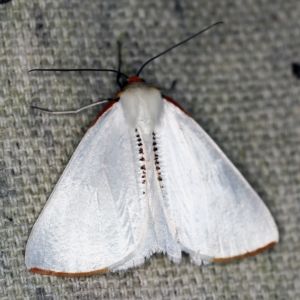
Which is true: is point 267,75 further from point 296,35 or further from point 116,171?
point 116,171

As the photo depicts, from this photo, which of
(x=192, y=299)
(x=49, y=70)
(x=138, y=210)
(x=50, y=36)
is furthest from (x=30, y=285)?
(x=50, y=36)

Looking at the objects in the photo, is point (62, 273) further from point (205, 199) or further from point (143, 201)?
point (205, 199)

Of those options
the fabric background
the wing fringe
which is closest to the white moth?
the wing fringe

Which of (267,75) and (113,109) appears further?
(267,75)

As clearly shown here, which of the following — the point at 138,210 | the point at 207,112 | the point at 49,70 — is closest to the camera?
the point at 138,210

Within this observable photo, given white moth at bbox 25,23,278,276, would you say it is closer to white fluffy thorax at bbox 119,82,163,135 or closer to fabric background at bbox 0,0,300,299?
white fluffy thorax at bbox 119,82,163,135

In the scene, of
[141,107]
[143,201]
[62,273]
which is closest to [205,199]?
[143,201]

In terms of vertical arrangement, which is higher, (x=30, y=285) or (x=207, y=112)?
(x=207, y=112)
